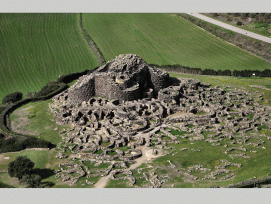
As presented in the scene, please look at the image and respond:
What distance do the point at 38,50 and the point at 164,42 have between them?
42.1 metres

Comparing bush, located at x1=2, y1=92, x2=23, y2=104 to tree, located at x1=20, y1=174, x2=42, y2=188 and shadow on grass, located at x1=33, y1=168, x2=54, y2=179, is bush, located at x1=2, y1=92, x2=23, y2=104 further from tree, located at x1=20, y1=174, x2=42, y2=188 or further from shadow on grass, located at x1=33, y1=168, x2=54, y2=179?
tree, located at x1=20, y1=174, x2=42, y2=188

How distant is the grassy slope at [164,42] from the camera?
102m

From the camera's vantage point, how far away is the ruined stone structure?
70.9 m

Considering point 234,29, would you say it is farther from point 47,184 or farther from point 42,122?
point 47,184

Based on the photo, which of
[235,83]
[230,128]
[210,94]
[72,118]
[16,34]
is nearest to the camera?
[230,128]

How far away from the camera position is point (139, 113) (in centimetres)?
6644

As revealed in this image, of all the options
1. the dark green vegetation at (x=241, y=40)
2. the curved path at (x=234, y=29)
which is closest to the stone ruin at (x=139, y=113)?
the dark green vegetation at (x=241, y=40)

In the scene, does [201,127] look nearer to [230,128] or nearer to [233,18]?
[230,128]

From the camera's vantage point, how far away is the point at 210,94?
75875 millimetres

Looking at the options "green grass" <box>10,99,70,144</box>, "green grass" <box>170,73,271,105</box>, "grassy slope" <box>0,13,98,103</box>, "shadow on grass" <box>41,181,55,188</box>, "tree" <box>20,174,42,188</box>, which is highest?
"grassy slope" <box>0,13,98,103</box>

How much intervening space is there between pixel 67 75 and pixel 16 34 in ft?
123

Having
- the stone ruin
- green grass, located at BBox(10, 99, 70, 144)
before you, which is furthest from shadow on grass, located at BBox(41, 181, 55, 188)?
green grass, located at BBox(10, 99, 70, 144)

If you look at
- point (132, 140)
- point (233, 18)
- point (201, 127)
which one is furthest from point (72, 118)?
point (233, 18)

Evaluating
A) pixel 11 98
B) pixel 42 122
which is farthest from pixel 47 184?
pixel 11 98
